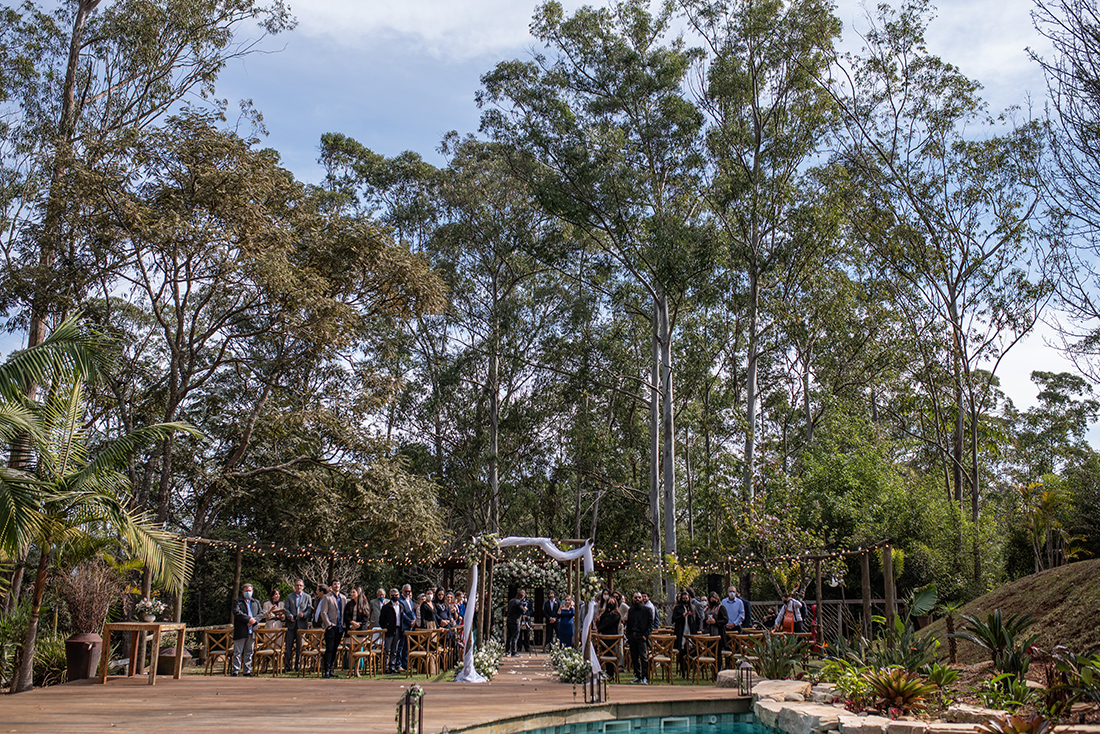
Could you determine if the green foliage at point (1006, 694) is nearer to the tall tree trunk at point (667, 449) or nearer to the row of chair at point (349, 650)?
the row of chair at point (349, 650)

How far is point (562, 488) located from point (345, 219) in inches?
622

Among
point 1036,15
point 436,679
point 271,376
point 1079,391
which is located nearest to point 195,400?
point 271,376

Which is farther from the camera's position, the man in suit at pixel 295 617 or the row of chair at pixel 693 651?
the man in suit at pixel 295 617

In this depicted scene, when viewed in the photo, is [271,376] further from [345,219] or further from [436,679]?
[436,679]

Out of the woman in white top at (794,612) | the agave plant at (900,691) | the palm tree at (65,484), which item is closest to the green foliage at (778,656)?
the woman in white top at (794,612)

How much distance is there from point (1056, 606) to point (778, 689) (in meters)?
4.02

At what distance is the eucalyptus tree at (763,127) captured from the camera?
19.4 m

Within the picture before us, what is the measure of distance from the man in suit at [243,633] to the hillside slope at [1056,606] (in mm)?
8892

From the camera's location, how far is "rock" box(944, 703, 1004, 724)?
650 centimetres

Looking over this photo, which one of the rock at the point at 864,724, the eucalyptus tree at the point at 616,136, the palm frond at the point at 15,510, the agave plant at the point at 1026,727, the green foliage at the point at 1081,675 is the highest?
the eucalyptus tree at the point at 616,136

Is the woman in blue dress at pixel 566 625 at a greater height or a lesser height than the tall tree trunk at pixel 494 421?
lesser

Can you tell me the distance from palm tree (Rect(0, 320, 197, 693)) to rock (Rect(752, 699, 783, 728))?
21.4 ft

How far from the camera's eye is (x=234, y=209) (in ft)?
45.0

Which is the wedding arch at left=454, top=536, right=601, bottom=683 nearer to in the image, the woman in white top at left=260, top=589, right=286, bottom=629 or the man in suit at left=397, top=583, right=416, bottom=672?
the man in suit at left=397, top=583, right=416, bottom=672
